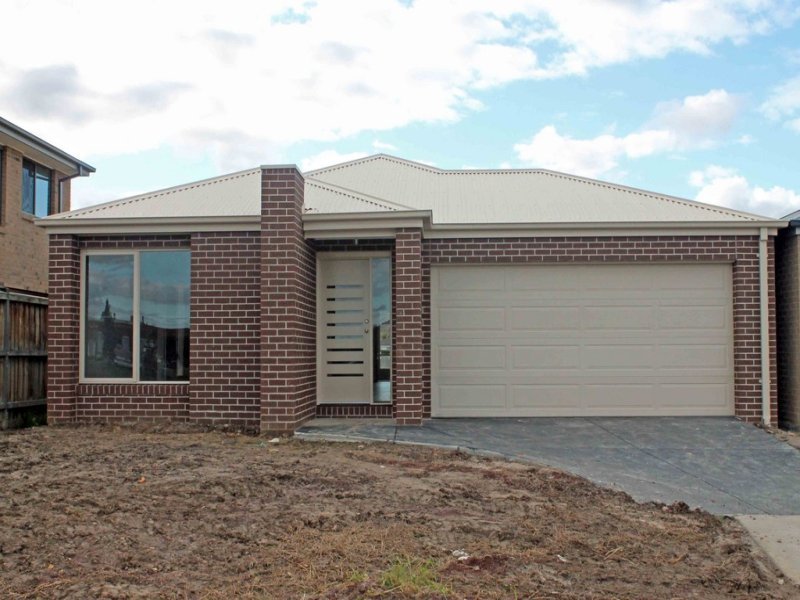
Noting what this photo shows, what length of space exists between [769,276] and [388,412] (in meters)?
6.03

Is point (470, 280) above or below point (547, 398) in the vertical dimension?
above

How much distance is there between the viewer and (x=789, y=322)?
1138cm

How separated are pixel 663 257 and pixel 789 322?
2098mm

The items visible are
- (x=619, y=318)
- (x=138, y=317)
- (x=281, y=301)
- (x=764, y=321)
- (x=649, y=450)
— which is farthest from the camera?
(x=619, y=318)

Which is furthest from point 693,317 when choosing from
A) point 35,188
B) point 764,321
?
point 35,188

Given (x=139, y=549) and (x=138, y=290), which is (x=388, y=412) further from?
(x=139, y=549)

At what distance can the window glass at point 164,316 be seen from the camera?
11000 millimetres

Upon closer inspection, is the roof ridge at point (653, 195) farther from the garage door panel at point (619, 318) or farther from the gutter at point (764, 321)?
the garage door panel at point (619, 318)

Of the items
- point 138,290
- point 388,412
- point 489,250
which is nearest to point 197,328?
point 138,290

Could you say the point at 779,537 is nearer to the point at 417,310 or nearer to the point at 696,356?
the point at 417,310

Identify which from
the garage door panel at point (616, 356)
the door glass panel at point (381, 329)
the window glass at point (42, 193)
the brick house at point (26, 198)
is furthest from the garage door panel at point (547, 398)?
the window glass at point (42, 193)

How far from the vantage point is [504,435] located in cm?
993

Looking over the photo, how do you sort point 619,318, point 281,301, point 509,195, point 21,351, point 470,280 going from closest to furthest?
point 281,301 < point 619,318 < point 470,280 < point 21,351 < point 509,195

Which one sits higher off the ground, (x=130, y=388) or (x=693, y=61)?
(x=693, y=61)
